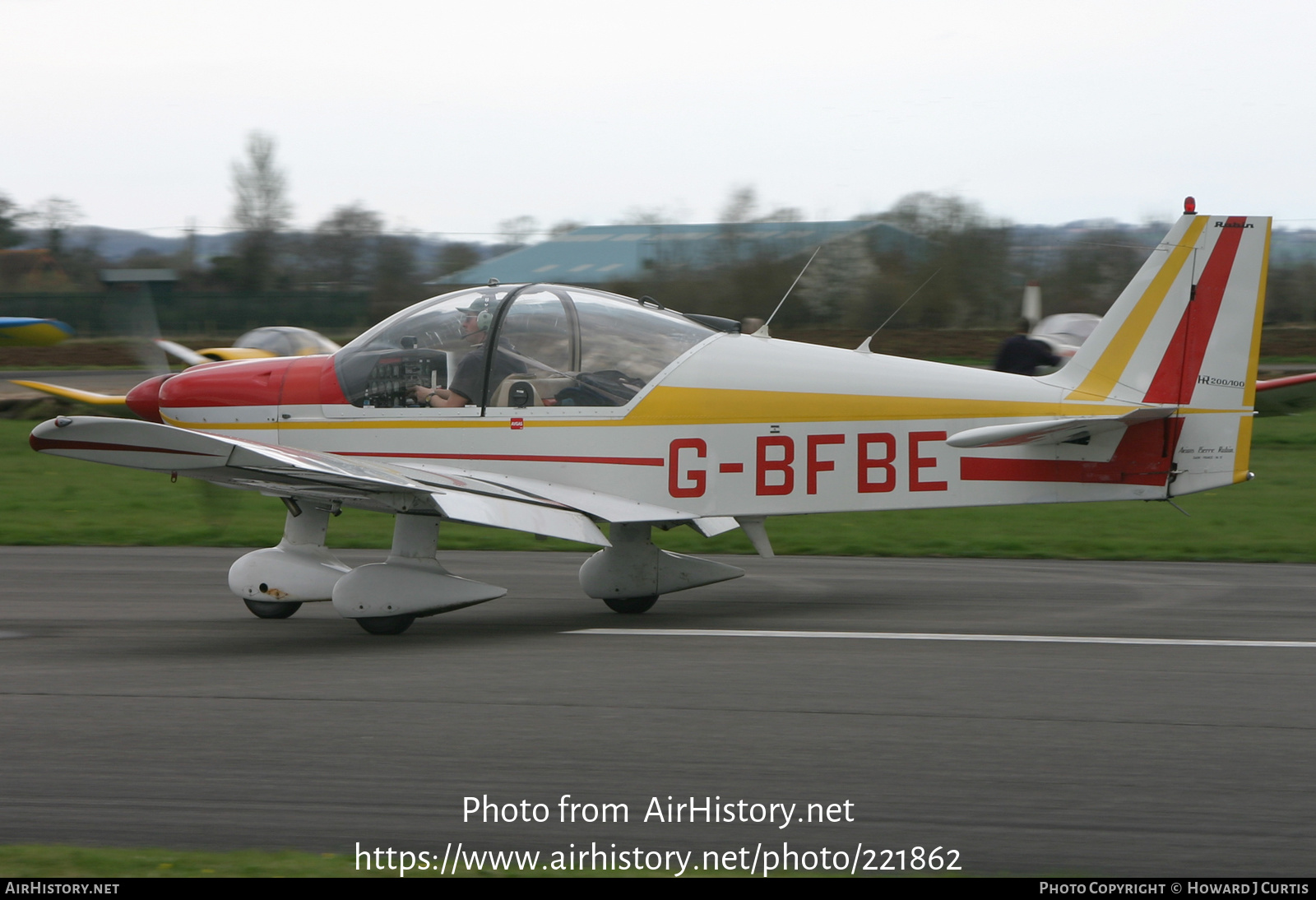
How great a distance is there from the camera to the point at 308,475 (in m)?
7.34

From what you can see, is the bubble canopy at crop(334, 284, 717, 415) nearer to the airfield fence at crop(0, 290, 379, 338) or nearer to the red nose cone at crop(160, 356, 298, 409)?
the red nose cone at crop(160, 356, 298, 409)

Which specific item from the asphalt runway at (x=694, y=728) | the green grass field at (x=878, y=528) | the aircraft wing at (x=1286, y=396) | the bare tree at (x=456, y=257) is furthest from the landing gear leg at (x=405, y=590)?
the bare tree at (x=456, y=257)

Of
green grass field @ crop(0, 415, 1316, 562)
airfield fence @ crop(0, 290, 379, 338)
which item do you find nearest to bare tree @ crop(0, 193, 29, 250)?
airfield fence @ crop(0, 290, 379, 338)

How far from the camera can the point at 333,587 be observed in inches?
320

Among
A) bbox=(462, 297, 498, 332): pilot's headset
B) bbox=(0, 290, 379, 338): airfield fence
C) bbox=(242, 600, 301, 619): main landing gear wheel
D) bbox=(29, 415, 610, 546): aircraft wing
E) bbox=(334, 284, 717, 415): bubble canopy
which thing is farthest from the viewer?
bbox=(0, 290, 379, 338): airfield fence

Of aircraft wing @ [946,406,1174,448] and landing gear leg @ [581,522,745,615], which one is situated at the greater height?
aircraft wing @ [946,406,1174,448]

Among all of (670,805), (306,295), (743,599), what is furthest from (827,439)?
(306,295)

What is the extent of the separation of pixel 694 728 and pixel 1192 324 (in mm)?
4274

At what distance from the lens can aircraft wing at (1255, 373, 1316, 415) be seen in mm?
8125

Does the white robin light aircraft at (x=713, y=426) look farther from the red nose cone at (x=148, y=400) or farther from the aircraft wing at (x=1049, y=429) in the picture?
the red nose cone at (x=148, y=400)

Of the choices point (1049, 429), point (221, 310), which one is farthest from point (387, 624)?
point (221, 310)

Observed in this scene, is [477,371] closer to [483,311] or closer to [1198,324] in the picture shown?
[483,311]

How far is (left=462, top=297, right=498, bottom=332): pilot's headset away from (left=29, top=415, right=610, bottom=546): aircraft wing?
3.30ft

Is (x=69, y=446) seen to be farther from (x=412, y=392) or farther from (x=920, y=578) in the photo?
(x=920, y=578)
